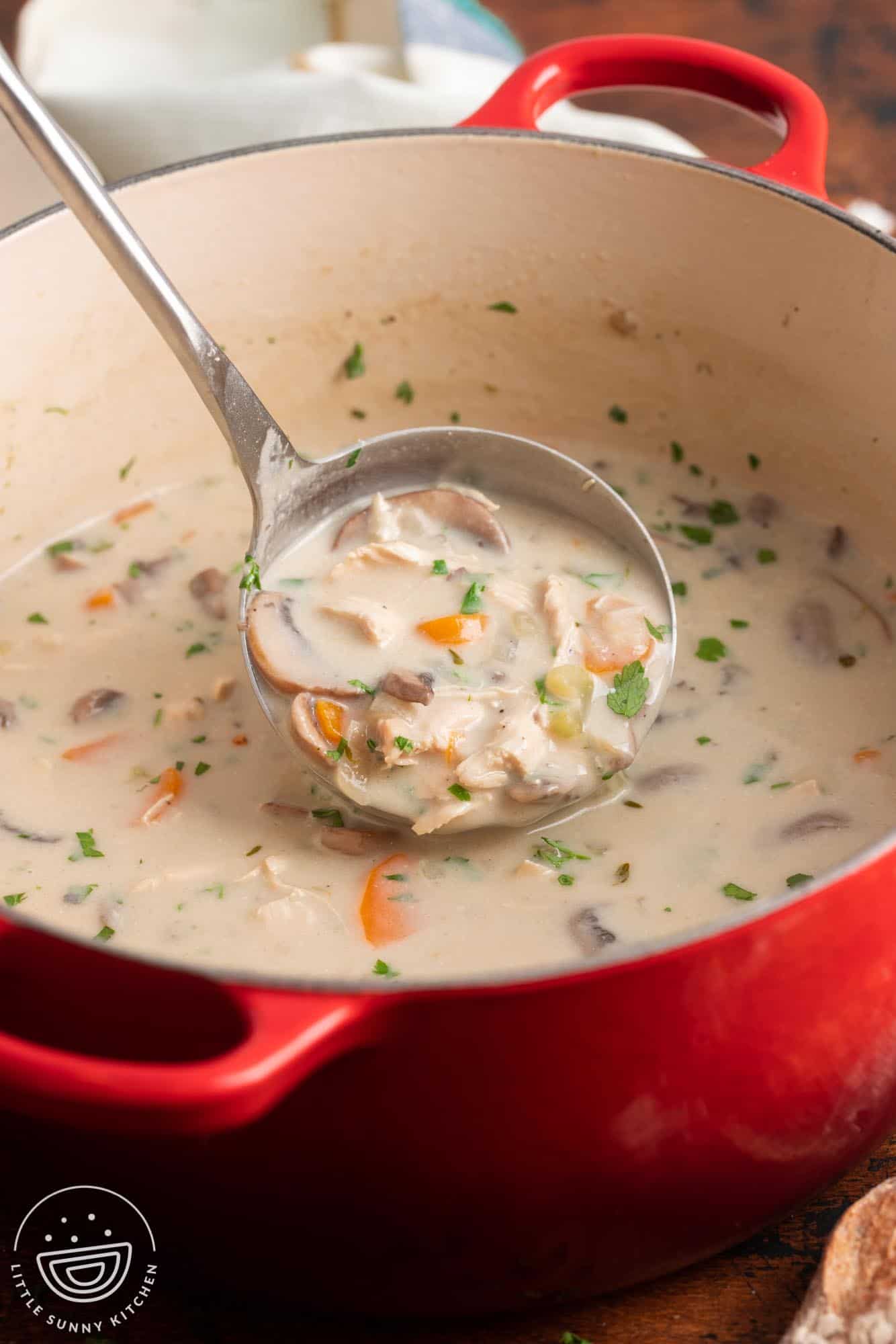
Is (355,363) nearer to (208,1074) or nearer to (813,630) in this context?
(813,630)

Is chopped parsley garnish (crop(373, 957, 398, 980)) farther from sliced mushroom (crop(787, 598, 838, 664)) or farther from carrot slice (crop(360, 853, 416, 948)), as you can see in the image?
sliced mushroom (crop(787, 598, 838, 664))

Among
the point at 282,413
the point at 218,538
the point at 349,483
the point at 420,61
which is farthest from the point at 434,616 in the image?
the point at 420,61

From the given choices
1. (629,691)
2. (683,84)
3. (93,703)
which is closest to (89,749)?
(93,703)

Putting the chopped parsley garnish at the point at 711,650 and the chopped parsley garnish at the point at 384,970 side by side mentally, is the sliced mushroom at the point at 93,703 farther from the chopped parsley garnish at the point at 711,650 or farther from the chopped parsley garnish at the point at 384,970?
the chopped parsley garnish at the point at 711,650

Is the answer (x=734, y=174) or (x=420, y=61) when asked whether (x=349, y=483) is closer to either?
(x=734, y=174)

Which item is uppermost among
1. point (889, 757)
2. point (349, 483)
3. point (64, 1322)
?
point (349, 483)
